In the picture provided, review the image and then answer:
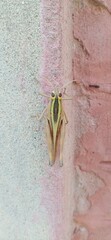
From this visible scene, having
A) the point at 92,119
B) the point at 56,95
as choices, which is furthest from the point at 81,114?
the point at 56,95

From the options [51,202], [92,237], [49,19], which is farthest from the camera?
[92,237]

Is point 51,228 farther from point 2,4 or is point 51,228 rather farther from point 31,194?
point 2,4

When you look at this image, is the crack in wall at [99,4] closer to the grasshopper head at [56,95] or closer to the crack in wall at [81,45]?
the crack in wall at [81,45]

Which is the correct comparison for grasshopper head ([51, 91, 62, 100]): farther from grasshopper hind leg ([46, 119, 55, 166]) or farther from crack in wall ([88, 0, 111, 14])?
crack in wall ([88, 0, 111, 14])

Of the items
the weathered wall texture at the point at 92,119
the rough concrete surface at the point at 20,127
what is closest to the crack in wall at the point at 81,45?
the weathered wall texture at the point at 92,119

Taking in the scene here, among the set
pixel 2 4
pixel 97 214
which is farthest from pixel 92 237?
pixel 2 4

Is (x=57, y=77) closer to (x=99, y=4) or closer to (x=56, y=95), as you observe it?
(x=56, y=95)

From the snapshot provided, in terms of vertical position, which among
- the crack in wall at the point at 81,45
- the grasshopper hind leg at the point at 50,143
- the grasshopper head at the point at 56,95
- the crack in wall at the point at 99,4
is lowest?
the grasshopper hind leg at the point at 50,143

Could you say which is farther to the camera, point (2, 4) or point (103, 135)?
point (103, 135)
